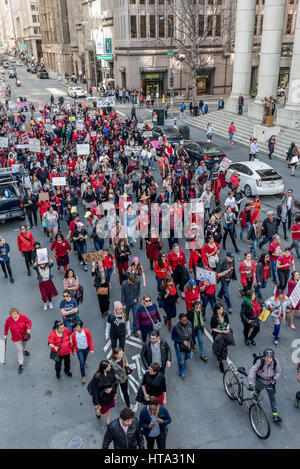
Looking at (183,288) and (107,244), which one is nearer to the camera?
(183,288)

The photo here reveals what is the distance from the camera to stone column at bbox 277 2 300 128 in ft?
87.1

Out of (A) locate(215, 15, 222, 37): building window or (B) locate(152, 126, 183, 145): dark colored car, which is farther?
(A) locate(215, 15, 222, 37): building window

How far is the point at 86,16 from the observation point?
71812mm

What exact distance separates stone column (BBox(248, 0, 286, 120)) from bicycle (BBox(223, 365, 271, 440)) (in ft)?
90.4

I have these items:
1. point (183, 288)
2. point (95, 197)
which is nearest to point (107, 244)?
point (95, 197)

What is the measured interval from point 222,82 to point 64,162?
41.1 m

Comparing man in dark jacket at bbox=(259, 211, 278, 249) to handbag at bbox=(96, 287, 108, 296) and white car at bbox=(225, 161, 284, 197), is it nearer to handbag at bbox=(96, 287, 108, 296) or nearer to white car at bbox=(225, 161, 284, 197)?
handbag at bbox=(96, 287, 108, 296)

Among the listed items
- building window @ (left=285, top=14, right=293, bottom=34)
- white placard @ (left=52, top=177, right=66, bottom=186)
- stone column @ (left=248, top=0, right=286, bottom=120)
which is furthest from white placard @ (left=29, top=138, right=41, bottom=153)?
building window @ (left=285, top=14, right=293, bottom=34)

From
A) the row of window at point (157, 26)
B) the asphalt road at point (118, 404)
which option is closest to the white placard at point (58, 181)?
the asphalt road at point (118, 404)

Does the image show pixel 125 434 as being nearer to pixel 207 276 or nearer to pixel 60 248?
pixel 207 276

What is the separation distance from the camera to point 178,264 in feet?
35.1

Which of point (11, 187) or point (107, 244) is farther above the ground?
point (11, 187)
